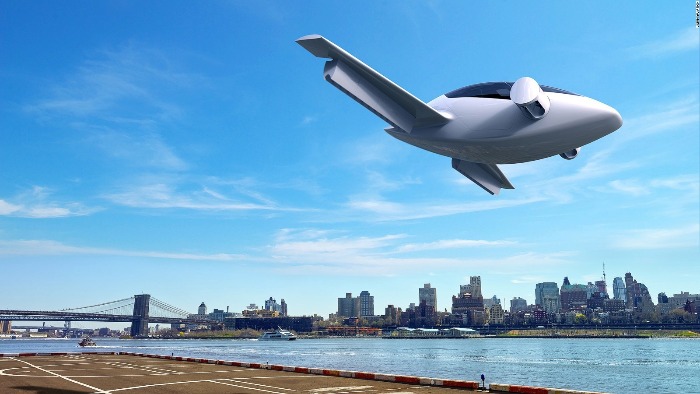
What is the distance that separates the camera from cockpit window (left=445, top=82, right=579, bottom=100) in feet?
44.9

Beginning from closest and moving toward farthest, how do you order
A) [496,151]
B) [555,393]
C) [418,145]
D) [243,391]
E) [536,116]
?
[536,116]
[496,151]
[418,145]
[555,393]
[243,391]

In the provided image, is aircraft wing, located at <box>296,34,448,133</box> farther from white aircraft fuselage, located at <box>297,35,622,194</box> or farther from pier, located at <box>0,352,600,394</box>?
pier, located at <box>0,352,600,394</box>

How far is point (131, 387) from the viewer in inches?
1283

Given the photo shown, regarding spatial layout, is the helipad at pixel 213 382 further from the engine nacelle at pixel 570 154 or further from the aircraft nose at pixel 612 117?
the aircraft nose at pixel 612 117

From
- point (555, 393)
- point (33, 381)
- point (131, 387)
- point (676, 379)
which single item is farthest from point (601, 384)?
point (33, 381)

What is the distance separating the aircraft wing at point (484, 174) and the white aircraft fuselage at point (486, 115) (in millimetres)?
2286

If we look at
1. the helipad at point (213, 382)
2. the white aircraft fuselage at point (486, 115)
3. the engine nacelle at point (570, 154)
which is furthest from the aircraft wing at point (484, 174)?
the helipad at point (213, 382)

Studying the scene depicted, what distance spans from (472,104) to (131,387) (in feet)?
95.2

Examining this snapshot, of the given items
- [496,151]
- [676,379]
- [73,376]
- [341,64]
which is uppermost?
[341,64]

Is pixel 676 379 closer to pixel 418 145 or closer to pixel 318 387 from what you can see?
pixel 318 387

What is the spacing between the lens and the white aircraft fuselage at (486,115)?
13.0 metres

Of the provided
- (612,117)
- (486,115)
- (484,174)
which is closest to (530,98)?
(486,115)

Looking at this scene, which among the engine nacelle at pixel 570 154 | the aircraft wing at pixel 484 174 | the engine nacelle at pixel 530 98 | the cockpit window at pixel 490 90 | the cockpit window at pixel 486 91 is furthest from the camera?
the aircraft wing at pixel 484 174

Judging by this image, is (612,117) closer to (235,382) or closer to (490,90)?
(490,90)
